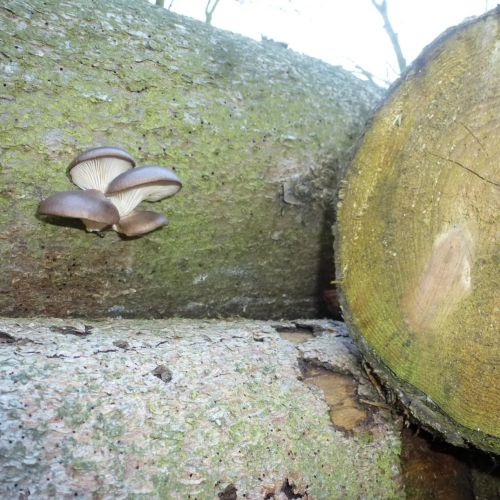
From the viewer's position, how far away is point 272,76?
2.38m

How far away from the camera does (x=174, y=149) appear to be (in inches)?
83.1

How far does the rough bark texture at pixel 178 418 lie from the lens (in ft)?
4.17

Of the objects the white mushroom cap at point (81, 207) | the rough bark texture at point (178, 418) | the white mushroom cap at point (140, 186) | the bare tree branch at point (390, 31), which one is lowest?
the rough bark texture at point (178, 418)

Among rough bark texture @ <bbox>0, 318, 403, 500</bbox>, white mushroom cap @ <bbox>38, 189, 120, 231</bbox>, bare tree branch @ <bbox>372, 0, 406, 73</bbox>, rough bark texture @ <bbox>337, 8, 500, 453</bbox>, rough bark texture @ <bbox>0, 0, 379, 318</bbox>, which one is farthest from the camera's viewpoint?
bare tree branch @ <bbox>372, 0, 406, 73</bbox>

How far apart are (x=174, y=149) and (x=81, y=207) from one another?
533mm

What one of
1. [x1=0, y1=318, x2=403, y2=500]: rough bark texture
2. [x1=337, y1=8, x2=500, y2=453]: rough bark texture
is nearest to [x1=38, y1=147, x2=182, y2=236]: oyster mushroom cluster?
[x1=0, y1=318, x2=403, y2=500]: rough bark texture

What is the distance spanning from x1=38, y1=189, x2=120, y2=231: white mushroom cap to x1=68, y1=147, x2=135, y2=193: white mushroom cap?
3.4 inches

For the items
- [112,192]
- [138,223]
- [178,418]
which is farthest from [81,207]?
[178,418]

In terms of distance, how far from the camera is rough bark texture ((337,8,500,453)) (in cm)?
149

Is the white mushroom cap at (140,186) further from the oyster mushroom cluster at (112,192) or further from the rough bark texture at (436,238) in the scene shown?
the rough bark texture at (436,238)

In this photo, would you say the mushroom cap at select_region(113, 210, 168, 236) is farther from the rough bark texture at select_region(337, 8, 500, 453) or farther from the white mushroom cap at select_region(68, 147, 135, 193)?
the rough bark texture at select_region(337, 8, 500, 453)

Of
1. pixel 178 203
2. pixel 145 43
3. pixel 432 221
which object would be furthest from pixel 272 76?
pixel 432 221

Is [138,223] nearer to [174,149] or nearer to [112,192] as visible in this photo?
[112,192]

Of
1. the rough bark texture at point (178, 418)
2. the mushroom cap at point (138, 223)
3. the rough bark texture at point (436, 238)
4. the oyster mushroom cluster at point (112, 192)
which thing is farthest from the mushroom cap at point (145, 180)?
the rough bark texture at point (436, 238)
